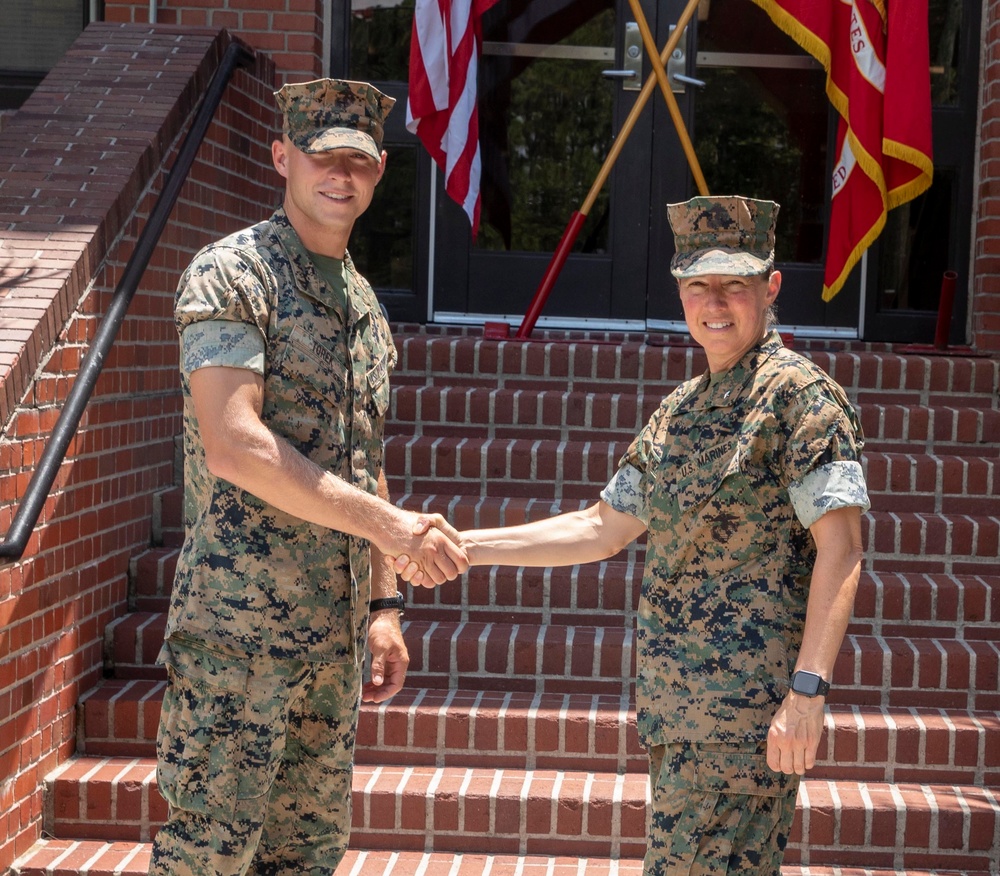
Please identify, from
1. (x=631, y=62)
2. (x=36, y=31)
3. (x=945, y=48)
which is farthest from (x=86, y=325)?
(x=945, y=48)

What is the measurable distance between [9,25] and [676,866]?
18.5ft

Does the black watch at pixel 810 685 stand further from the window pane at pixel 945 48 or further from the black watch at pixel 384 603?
the window pane at pixel 945 48

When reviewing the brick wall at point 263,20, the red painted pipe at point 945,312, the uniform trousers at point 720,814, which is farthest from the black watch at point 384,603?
the red painted pipe at point 945,312

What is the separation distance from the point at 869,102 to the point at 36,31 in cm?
402

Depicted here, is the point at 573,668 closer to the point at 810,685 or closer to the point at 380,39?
the point at 810,685

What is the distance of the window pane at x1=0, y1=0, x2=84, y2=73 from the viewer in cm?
656

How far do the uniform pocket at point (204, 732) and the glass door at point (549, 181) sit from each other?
4.18 metres

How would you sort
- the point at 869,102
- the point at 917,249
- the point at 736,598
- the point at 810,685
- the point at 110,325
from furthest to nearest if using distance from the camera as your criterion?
the point at 917,249 < the point at 869,102 < the point at 110,325 < the point at 736,598 < the point at 810,685

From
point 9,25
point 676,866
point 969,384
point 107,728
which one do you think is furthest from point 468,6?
point 676,866

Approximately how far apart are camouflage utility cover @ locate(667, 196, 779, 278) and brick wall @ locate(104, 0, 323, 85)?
354 centimetres

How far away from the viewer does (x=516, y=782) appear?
4.08 metres

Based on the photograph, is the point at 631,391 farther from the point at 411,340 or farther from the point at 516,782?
the point at 516,782

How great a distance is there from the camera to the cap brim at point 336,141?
2869 millimetres

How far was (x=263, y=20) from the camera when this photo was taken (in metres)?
5.93
